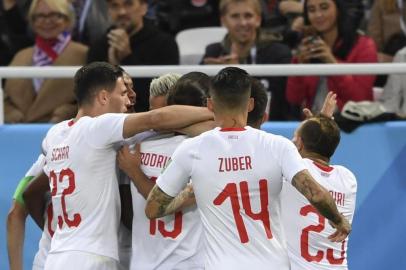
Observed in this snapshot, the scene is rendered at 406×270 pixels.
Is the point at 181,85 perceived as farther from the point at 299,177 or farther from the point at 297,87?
the point at 297,87

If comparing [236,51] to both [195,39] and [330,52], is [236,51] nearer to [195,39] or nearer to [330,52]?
[330,52]

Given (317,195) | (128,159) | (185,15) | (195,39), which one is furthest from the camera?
(185,15)

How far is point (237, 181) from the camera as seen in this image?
6.80 m

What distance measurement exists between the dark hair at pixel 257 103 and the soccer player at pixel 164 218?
1.15 ft

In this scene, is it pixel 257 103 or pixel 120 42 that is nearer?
pixel 257 103

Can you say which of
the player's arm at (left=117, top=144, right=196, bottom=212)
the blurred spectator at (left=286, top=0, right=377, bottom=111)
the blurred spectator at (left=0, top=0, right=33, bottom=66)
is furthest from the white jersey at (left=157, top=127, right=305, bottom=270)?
the blurred spectator at (left=0, top=0, right=33, bottom=66)

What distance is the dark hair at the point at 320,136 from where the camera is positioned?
24.8 ft

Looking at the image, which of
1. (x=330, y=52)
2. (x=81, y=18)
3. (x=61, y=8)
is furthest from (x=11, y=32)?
(x=330, y=52)

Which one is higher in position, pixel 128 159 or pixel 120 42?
pixel 120 42

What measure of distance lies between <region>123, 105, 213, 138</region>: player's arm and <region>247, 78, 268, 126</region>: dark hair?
24 centimetres

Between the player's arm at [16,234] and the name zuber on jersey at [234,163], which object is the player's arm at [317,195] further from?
the player's arm at [16,234]

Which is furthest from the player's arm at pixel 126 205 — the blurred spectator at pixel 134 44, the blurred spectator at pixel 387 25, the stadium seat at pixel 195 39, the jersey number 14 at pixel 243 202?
the blurred spectator at pixel 387 25

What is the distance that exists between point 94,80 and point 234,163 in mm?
1219

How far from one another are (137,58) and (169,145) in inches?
115
